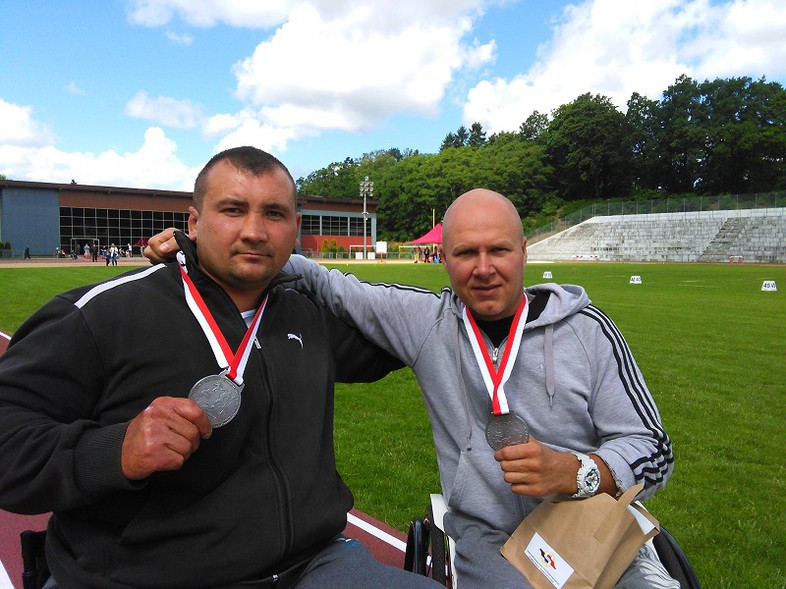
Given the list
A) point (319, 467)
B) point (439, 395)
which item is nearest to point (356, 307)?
point (439, 395)

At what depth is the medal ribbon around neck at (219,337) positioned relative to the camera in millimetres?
2059

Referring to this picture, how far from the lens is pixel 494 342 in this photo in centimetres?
254

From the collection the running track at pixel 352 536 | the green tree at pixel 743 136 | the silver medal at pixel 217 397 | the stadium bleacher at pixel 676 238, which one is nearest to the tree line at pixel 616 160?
the green tree at pixel 743 136

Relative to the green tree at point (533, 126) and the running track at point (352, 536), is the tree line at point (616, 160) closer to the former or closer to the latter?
the green tree at point (533, 126)

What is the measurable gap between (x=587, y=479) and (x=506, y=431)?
1.02 ft

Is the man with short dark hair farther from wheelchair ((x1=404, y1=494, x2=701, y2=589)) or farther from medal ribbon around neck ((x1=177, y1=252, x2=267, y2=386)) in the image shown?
wheelchair ((x1=404, y1=494, x2=701, y2=589))

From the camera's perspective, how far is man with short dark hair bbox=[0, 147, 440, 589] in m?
1.72

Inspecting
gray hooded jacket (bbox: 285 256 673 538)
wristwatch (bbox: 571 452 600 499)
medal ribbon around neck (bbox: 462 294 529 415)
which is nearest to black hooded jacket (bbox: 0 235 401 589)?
gray hooded jacket (bbox: 285 256 673 538)

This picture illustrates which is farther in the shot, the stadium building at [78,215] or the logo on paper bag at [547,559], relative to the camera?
the stadium building at [78,215]

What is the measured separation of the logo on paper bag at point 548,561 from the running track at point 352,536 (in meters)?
1.93

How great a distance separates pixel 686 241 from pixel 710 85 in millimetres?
45216

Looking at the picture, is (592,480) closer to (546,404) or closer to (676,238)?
(546,404)

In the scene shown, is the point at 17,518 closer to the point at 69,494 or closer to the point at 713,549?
the point at 69,494

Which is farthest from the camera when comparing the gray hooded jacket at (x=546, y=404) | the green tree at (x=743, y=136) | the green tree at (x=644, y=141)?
the green tree at (x=644, y=141)
